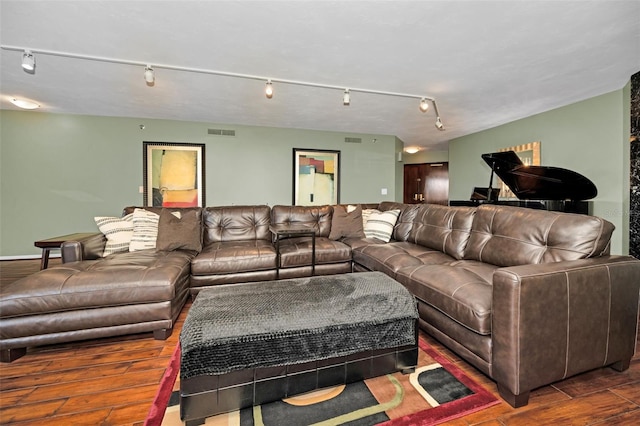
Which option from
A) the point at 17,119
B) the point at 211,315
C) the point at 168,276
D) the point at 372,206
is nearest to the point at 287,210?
the point at 372,206

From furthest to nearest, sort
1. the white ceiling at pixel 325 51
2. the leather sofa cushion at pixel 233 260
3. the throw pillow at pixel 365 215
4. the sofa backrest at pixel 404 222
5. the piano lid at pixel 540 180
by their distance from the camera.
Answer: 1. the throw pillow at pixel 365 215
2. the sofa backrest at pixel 404 222
3. the piano lid at pixel 540 180
4. the leather sofa cushion at pixel 233 260
5. the white ceiling at pixel 325 51

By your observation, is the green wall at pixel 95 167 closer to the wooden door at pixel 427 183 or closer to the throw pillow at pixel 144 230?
the throw pillow at pixel 144 230

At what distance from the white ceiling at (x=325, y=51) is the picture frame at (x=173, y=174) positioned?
34.6 inches

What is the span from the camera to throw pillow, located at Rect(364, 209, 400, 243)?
11.6 feet

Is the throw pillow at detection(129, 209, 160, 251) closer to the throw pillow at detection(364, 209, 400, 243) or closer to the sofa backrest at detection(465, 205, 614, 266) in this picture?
the throw pillow at detection(364, 209, 400, 243)

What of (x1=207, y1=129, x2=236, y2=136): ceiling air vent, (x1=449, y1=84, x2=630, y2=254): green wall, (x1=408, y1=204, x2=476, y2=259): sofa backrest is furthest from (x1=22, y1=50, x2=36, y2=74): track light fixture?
(x1=449, y1=84, x2=630, y2=254): green wall

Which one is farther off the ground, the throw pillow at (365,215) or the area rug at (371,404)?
the throw pillow at (365,215)

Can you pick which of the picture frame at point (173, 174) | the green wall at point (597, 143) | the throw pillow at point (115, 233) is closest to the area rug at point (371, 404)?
the throw pillow at point (115, 233)

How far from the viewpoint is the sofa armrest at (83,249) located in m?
2.39

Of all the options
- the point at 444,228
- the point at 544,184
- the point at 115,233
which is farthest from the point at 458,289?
the point at 115,233

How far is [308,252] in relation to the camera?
3094mm

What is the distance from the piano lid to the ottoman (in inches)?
117

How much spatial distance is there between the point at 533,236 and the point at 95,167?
6371 mm

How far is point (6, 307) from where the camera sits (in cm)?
173
